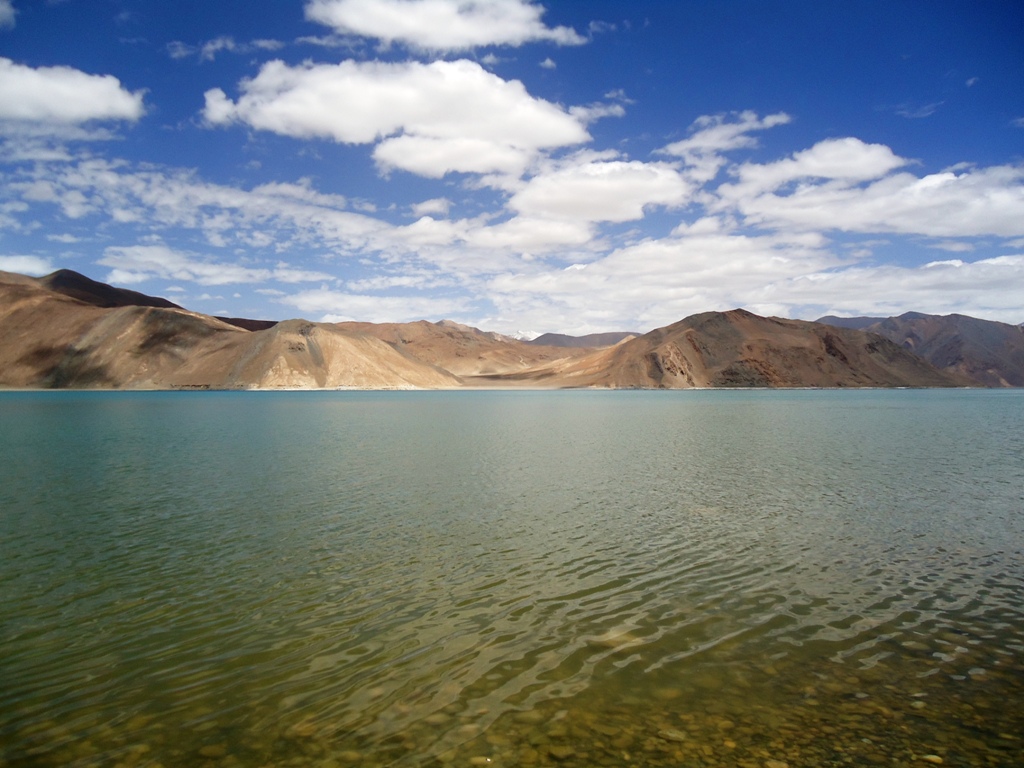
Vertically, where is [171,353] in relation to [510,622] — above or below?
above

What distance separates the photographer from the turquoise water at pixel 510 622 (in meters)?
7.17

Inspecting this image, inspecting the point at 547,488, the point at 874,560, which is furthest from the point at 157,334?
the point at 874,560

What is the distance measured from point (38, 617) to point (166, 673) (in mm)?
3822

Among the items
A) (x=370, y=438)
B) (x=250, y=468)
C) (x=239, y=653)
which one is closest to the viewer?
(x=239, y=653)

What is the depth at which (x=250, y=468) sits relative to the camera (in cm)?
2822

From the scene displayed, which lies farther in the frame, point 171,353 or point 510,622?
point 171,353

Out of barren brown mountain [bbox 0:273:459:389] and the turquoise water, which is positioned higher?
barren brown mountain [bbox 0:273:459:389]

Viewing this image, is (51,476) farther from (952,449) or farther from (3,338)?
(3,338)

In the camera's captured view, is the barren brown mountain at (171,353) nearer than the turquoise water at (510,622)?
No

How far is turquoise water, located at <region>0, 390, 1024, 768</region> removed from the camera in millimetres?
7172

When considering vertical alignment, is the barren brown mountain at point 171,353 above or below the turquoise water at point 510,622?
above

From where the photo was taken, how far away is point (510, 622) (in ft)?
34.3

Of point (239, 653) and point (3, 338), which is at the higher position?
point (3, 338)

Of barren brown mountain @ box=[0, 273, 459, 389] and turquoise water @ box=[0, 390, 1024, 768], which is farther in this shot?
barren brown mountain @ box=[0, 273, 459, 389]
